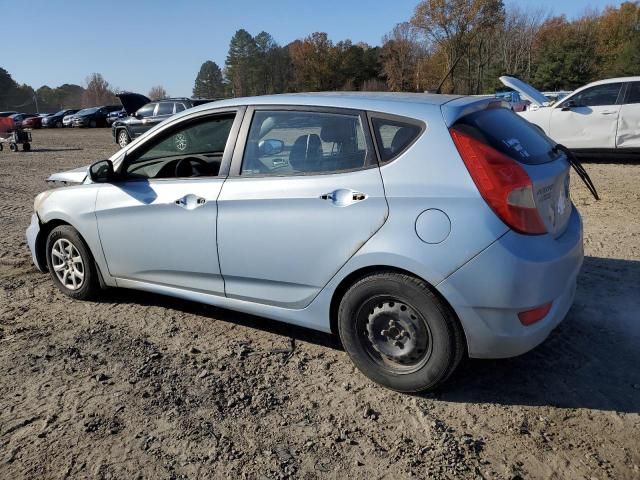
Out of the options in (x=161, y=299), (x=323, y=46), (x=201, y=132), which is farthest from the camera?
(x=323, y=46)

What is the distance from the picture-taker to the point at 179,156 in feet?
14.5

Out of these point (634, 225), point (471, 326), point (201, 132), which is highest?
point (201, 132)

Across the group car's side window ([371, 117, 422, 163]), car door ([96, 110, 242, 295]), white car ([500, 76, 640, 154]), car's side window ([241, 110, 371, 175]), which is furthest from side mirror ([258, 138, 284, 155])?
white car ([500, 76, 640, 154])

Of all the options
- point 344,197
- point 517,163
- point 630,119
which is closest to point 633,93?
point 630,119

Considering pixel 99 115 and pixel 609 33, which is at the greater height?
pixel 609 33

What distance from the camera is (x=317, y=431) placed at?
2.84 metres

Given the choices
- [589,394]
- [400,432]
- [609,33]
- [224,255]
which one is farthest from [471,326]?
[609,33]

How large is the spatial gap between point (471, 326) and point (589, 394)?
0.89m

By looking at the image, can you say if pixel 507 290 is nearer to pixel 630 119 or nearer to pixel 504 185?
pixel 504 185

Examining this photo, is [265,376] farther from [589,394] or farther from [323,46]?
[323,46]

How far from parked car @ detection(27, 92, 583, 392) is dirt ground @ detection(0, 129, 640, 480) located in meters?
0.31

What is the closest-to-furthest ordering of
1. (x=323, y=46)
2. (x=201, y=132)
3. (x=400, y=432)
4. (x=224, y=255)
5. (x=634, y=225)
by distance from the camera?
1. (x=400, y=432)
2. (x=224, y=255)
3. (x=201, y=132)
4. (x=634, y=225)
5. (x=323, y=46)

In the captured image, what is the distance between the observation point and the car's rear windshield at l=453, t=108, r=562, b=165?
9.69 ft

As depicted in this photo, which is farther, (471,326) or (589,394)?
(589,394)
